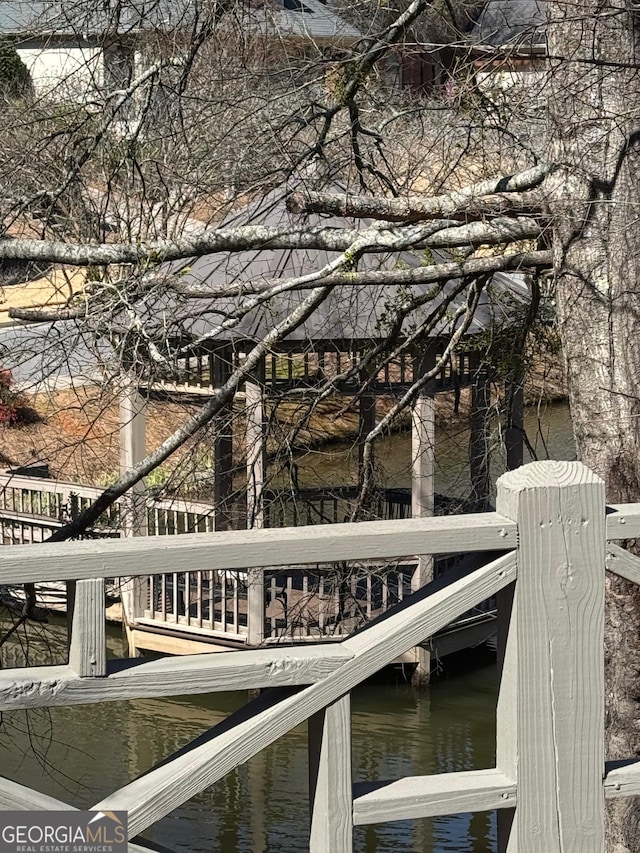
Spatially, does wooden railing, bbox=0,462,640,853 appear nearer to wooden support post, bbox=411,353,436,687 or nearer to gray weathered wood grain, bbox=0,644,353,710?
gray weathered wood grain, bbox=0,644,353,710

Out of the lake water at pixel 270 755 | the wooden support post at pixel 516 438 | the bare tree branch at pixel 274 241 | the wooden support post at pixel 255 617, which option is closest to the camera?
the bare tree branch at pixel 274 241

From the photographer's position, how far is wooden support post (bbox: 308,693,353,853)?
1.95 metres

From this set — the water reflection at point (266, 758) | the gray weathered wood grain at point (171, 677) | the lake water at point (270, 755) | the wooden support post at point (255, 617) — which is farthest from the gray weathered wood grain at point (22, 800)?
the wooden support post at point (255, 617)

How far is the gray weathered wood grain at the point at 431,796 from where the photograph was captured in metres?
1.98

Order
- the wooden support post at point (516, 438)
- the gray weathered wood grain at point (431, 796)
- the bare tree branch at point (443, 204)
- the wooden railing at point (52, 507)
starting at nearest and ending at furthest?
1. the gray weathered wood grain at point (431, 796)
2. the bare tree branch at point (443, 204)
3. the wooden support post at point (516, 438)
4. the wooden railing at point (52, 507)

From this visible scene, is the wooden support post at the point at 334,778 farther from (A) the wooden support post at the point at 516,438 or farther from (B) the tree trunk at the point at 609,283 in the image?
(A) the wooden support post at the point at 516,438

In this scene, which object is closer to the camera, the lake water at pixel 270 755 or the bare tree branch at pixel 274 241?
the bare tree branch at pixel 274 241

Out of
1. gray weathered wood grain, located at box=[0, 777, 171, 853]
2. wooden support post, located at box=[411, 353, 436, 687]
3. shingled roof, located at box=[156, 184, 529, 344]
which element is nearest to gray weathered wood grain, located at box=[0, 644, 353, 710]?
gray weathered wood grain, located at box=[0, 777, 171, 853]

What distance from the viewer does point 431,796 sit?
6.56 feet

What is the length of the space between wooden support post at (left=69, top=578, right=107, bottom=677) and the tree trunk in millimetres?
2981

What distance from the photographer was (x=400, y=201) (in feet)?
16.0

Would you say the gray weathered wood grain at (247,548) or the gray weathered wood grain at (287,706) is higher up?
the gray weathered wood grain at (247,548)

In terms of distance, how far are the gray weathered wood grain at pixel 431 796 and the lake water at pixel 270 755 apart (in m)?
5.38

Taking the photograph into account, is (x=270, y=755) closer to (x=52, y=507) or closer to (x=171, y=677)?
(x=52, y=507)
